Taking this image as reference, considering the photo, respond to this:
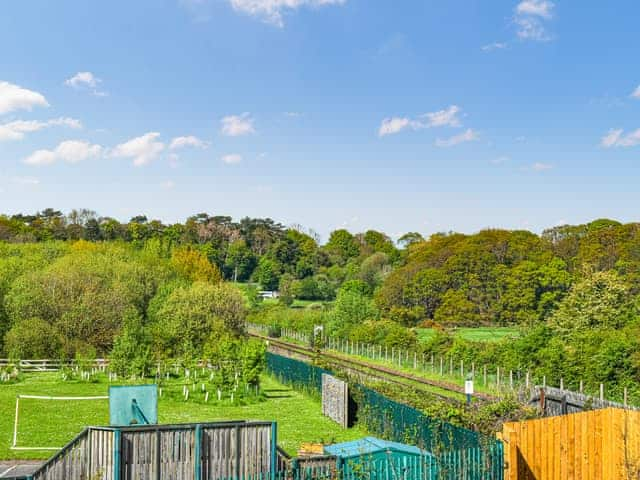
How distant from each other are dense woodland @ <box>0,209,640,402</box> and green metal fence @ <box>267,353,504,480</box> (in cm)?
1052

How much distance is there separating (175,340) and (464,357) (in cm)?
2070

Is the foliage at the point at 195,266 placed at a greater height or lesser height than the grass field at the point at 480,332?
greater

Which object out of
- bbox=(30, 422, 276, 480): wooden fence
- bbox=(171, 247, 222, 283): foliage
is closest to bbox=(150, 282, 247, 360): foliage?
bbox=(171, 247, 222, 283): foliage

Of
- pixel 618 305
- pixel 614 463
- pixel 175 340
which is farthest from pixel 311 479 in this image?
pixel 618 305

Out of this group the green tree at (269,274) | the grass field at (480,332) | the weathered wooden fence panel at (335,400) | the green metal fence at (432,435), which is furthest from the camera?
the green tree at (269,274)

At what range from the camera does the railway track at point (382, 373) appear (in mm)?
33375

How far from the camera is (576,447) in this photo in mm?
13078

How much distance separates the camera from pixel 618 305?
159 ft

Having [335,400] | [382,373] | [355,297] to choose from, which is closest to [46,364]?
[382,373]

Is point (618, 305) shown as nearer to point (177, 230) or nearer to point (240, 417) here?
point (240, 417)

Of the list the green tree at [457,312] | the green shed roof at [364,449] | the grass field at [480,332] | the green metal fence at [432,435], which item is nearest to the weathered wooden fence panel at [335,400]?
the green metal fence at [432,435]

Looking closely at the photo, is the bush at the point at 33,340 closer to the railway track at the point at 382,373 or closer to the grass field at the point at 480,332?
the railway track at the point at 382,373

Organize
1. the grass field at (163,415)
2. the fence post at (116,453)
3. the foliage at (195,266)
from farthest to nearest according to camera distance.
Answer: the foliage at (195,266)
the grass field at (163,415)
the fence post at (116,453)

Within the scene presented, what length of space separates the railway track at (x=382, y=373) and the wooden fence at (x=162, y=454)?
519 inches
